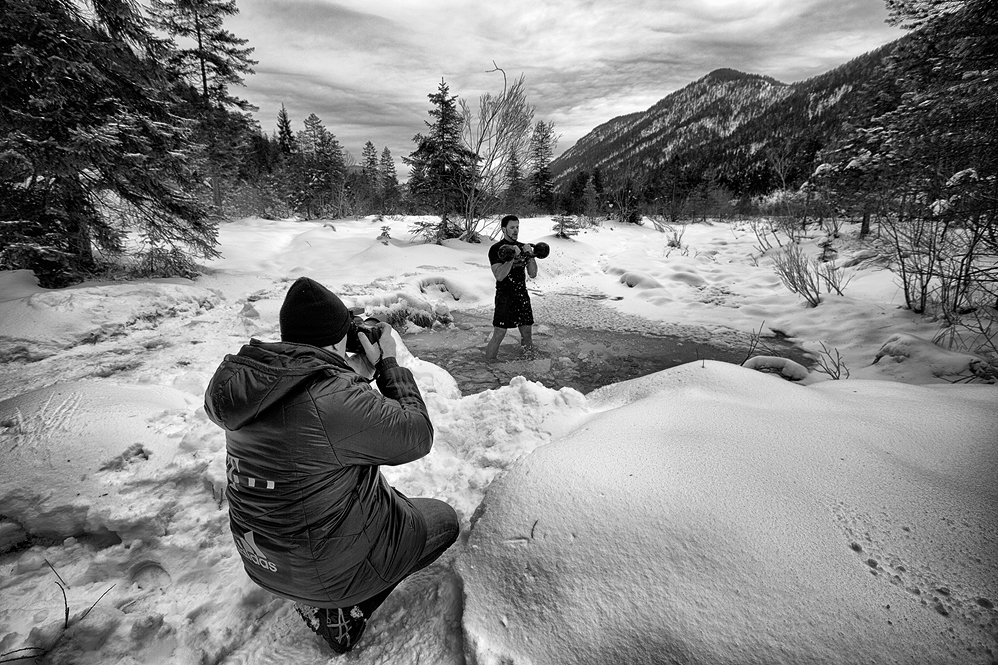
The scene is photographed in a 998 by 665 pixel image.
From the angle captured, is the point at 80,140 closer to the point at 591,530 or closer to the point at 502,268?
the point at 502,268

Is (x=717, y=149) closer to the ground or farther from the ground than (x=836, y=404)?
farther from the ground

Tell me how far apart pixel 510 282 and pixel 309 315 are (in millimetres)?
3385

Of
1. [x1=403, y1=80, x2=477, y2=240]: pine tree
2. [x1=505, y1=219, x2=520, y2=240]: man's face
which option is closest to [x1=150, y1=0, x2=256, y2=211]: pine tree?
[x1=403, y1=80, x2=477, y2=240]: pine tree

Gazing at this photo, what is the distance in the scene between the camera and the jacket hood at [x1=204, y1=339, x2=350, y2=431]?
105cm

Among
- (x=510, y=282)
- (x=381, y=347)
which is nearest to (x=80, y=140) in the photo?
(x=510, y=282)

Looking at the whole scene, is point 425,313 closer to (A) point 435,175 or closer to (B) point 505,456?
(B) point 505,456

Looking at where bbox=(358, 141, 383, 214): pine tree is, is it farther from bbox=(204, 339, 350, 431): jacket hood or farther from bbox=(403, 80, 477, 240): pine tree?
bbox=(204, 339, 350, 431): jacket hood

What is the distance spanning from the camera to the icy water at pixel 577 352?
169 inches

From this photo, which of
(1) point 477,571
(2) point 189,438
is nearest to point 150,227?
(2) point 189,438

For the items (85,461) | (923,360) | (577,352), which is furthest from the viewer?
(577,352)

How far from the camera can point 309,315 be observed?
1.34 m

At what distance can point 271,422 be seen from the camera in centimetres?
109

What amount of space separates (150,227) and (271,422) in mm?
8033

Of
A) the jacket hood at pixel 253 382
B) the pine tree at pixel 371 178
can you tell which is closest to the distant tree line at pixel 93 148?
the jacket hood at pixel 253 382
